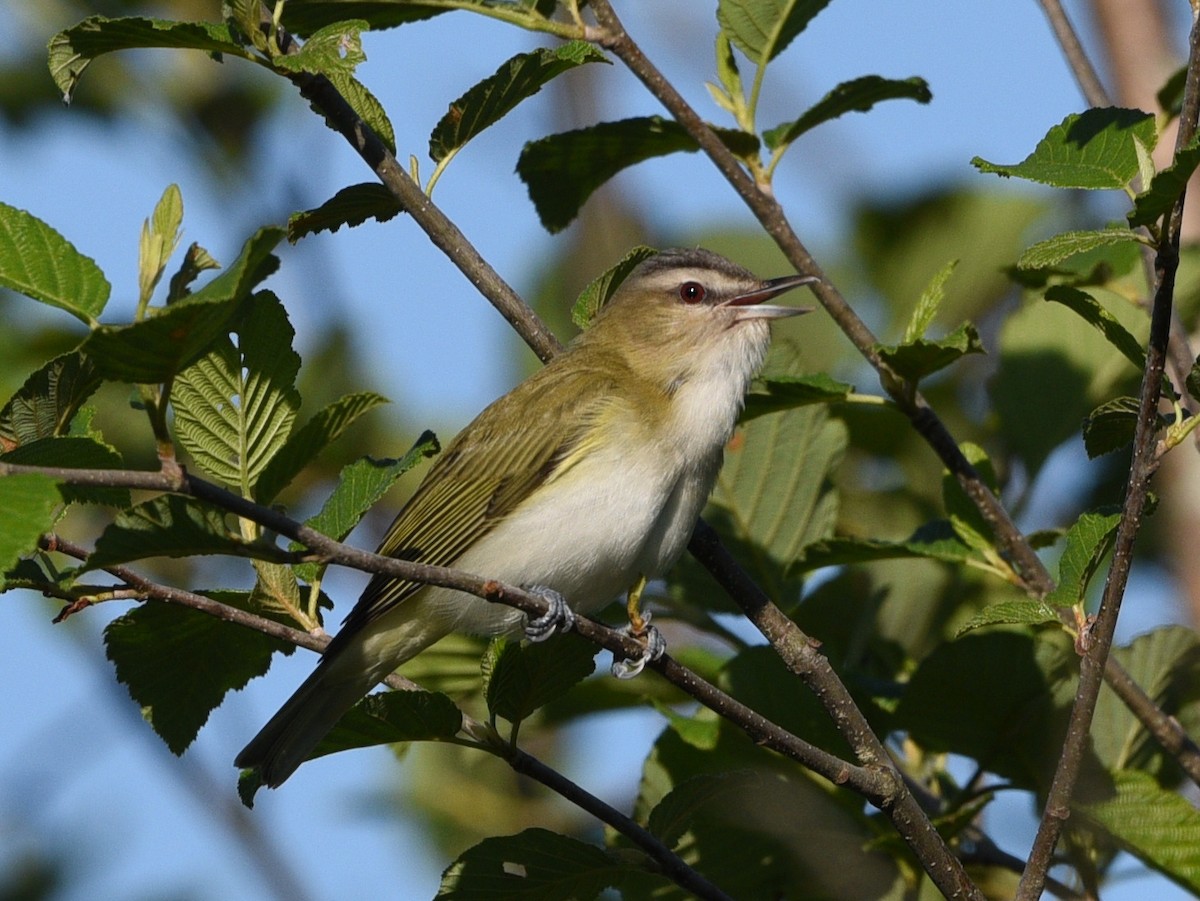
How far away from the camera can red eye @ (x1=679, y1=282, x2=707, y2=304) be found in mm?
4375

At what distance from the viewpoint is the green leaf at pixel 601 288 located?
3.25 m

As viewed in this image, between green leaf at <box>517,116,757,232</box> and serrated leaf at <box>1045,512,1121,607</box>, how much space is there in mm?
1246

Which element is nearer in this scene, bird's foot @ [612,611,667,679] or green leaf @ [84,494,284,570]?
green leaf @ [84,494,284,570]

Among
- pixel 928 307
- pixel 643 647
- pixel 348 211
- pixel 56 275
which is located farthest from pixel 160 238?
pixel 928 307

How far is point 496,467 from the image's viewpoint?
387 centimetres

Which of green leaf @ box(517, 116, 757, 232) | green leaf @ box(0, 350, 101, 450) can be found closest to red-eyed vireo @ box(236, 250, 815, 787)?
green leaf @ box(517, 116, 757, 232)

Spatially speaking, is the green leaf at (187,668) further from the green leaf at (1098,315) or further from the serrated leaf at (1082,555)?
the green leaf at (1098,315)

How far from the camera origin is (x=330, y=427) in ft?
8.64

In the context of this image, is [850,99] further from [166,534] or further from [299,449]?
[166,534]

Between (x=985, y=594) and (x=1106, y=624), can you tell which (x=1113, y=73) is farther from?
(x=1106, y=624)

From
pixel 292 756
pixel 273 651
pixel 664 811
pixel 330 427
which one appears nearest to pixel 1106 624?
pixel 664 811

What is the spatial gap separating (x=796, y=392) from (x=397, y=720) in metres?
1.18

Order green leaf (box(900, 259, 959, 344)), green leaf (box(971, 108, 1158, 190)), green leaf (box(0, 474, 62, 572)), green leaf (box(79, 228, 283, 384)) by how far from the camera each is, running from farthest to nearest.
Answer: green leaf (box(900, 259, 959, 344)) → green leaf (box(971, 108, 1158, 190)) → green leaf (box(79, 228, 283, 384)) → green leaf (box(0, 474, 62, 572))

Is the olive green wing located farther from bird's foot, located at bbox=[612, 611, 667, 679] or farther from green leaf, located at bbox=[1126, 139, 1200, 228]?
green leaf, located at bbox=[1126, 139, 1200, 228]
